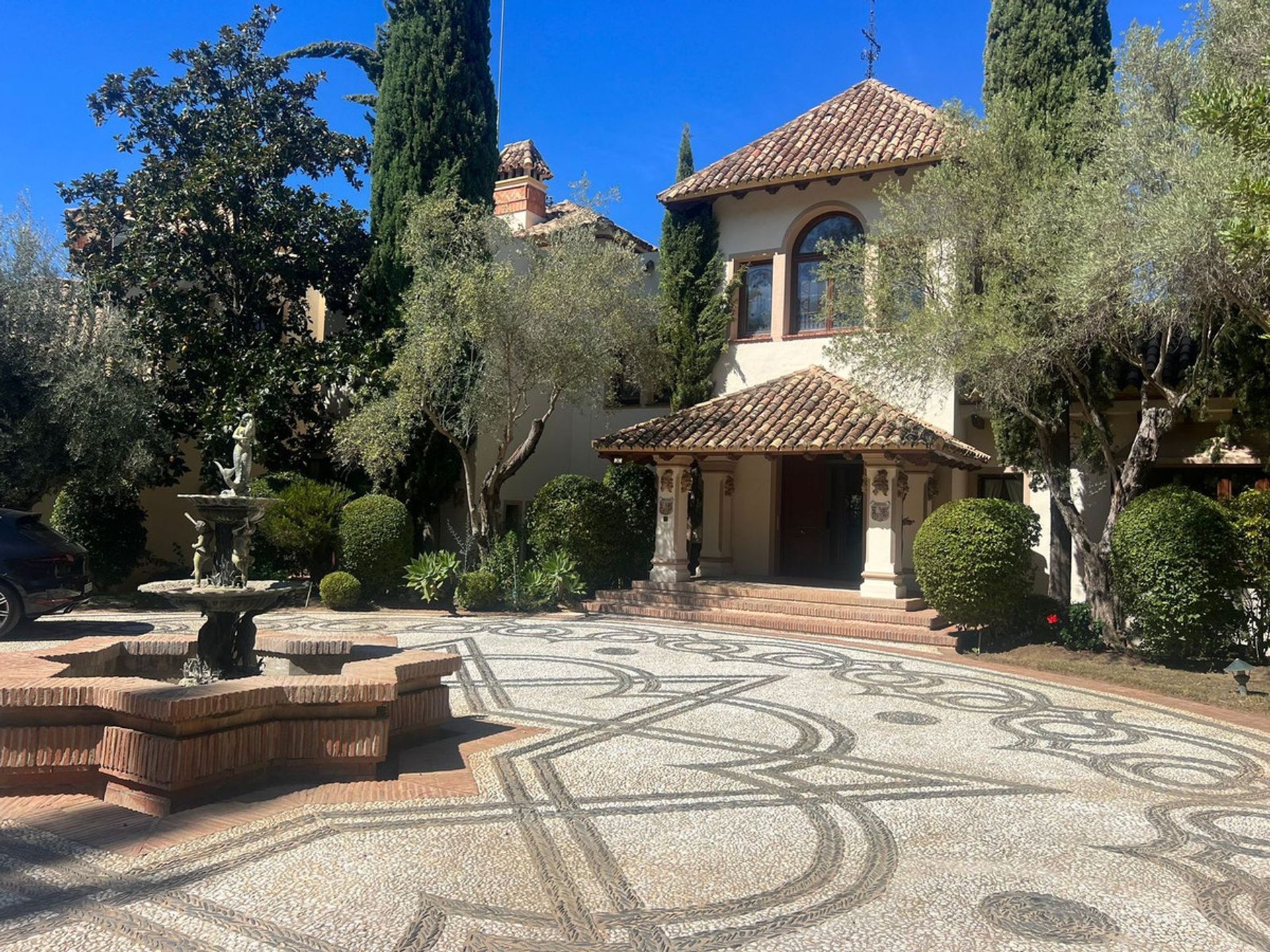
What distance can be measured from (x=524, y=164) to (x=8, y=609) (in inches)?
598

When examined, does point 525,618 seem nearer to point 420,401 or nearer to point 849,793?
point 420,401

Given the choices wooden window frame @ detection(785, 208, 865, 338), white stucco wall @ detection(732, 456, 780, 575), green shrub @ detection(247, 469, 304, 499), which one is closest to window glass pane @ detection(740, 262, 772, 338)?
wooden window frame @ detection(785, 208, 865, 338)

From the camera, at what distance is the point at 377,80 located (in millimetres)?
21250

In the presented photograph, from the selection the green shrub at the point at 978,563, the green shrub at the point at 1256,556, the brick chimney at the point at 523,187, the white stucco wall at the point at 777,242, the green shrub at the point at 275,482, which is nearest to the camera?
the green shrub at the point at 1256,556

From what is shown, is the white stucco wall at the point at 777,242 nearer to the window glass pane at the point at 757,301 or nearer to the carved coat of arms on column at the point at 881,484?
the window glass pane at the point at 757,301

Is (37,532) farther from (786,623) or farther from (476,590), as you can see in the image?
(786,623)

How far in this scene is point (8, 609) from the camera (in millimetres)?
11414

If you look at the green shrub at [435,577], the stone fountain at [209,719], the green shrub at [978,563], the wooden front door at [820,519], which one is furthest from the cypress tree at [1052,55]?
the stone fountain at [209,719]

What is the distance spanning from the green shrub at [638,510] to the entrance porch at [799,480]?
0.74 meters

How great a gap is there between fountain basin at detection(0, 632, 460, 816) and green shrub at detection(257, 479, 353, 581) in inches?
417

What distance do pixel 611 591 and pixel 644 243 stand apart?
10551 millimetres

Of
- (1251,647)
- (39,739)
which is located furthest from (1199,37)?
(39,739)

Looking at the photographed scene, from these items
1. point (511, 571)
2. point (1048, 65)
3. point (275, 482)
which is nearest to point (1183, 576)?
point (1048, 65)

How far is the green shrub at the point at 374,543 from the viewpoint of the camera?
16.2m
